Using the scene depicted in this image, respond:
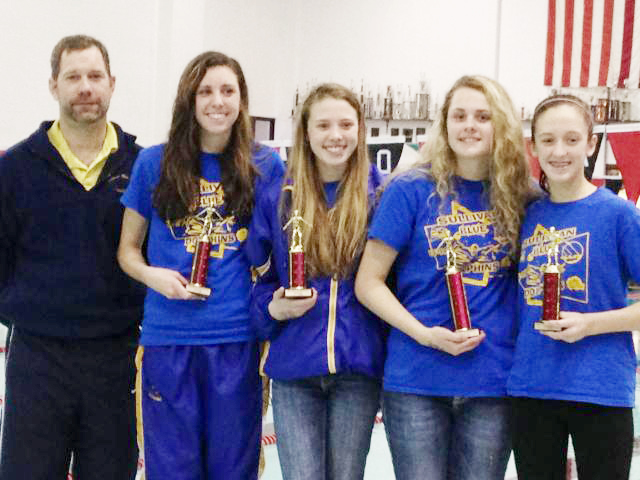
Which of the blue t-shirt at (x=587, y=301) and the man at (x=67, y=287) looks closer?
the blue t-shirt at (x=587, y=301)

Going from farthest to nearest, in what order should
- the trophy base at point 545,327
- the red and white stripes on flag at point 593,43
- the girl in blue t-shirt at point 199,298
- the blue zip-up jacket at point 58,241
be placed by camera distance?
the red and white stripes on flag at point 593,43 → the blue zip-up jacket at point 58,241 → the girl in blue t-shirt at point 199,298 → the trophy base at point 545,327

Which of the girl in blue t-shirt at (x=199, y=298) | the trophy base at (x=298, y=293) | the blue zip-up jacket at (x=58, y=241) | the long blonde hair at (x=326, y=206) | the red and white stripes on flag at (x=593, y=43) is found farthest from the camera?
the red and white stripes on flag at (x=593, y=43)

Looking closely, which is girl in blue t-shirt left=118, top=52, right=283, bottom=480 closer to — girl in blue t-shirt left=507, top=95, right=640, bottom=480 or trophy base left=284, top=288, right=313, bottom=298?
trophy base left=284, top=288, right=313, bottom=298

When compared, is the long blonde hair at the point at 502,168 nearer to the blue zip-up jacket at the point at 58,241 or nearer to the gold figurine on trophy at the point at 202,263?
the gold figurine on trophy at the point at 202,263

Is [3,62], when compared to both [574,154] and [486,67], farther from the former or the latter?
[574,154]

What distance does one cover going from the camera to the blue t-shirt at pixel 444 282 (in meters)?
1.97

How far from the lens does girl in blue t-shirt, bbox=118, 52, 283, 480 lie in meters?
2.19

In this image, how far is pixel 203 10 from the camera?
1016 centimetres

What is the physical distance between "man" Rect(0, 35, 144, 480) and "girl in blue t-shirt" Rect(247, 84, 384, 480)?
0.61 metres

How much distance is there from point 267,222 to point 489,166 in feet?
2.18

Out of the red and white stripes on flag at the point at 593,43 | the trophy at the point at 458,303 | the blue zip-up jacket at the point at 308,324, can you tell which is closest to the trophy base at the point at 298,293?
the blue zip-up jacket at the point at 308,324

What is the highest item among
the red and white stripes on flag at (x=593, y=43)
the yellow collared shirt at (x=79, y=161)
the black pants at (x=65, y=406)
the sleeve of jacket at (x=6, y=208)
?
the red and white stripes on flag at (x=593, y=43)

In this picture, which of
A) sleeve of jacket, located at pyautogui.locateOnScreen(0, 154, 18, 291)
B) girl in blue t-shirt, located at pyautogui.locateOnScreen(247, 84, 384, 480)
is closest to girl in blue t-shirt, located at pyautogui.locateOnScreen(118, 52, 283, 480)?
girl in blue t-shirt, located at pyautogui.locateOnScreen(247, 84, 384, 480)

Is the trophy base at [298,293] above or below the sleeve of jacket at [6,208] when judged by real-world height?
below
